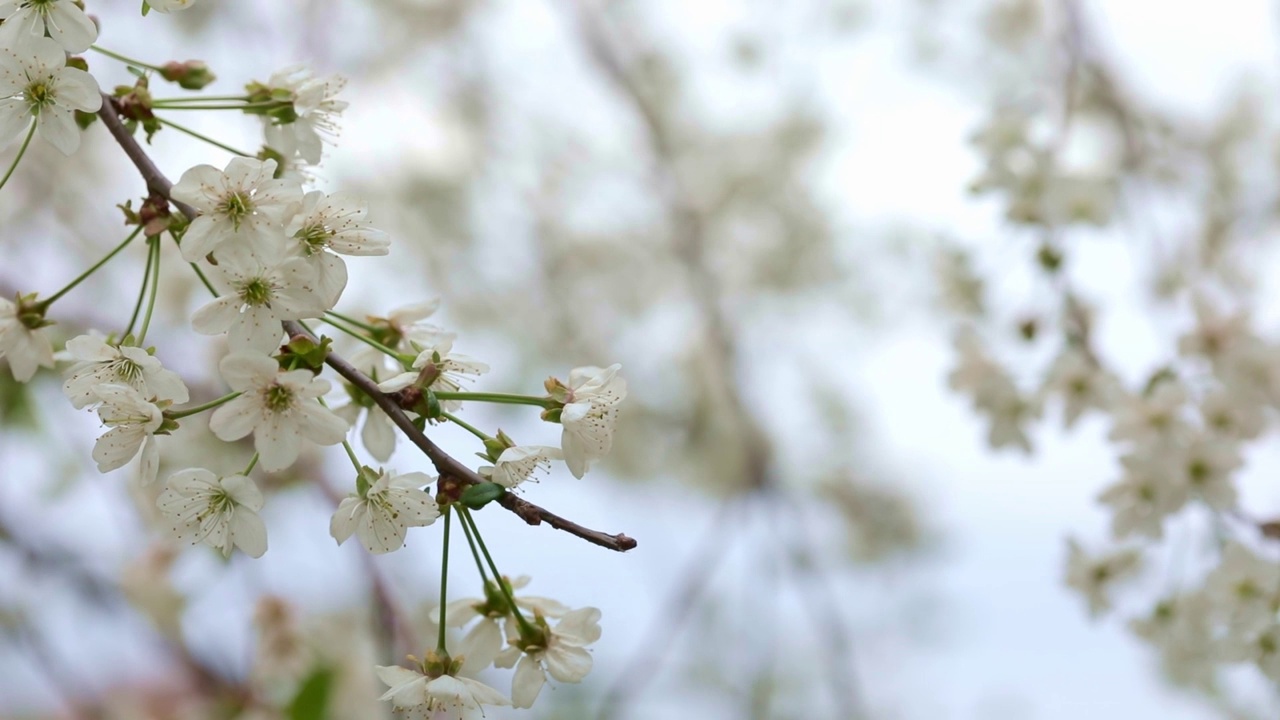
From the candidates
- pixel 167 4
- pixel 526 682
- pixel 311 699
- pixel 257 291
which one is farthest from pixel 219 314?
pixel 311 699

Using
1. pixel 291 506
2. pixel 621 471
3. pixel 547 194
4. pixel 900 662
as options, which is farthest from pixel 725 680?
pixel 291 506

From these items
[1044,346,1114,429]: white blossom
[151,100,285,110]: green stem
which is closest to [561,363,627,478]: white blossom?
[151,100,285,110]: green stem

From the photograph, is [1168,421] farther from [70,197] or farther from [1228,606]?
[70,197]

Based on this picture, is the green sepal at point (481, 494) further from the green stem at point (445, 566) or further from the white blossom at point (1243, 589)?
the white blossom at point (1243, 589)

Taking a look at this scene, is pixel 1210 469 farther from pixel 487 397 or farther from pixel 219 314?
pixel 219 314

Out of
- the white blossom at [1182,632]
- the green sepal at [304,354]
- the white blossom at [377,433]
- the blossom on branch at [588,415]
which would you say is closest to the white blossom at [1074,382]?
the white blossom at [1182,632]

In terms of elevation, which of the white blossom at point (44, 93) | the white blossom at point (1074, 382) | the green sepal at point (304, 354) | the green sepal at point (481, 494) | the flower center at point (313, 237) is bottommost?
the green sepal at point (481, 494)

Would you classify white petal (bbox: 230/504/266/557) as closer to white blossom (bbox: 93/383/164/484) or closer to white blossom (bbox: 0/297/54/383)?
white blossom (bbox: 93/383/164/484)

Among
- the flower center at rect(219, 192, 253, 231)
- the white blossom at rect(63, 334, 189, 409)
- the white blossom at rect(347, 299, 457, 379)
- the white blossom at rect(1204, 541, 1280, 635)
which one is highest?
the white blossom at rect(1204, 541, 1280, 635)
